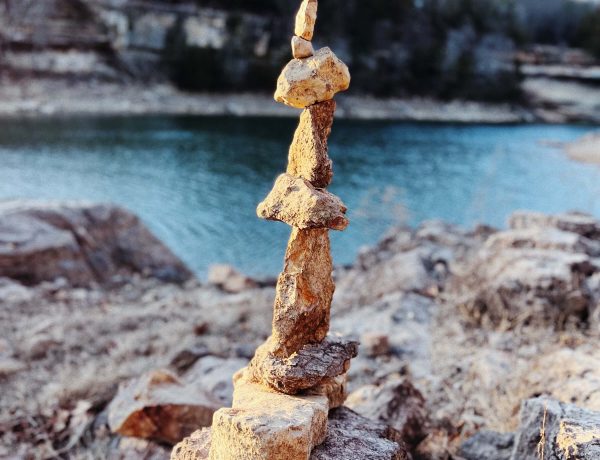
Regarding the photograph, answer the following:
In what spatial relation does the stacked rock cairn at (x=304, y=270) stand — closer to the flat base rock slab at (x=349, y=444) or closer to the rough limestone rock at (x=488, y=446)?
the flat base rock slab at (x=349, y=444)

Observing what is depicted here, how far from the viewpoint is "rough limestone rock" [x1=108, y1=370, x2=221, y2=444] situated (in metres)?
3.78

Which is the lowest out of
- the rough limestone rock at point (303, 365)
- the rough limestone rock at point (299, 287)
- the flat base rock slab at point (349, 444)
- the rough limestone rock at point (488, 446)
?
the rough limestone rock at point (488, 446)

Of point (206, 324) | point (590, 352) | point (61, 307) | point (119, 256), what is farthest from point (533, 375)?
point (119, 256)

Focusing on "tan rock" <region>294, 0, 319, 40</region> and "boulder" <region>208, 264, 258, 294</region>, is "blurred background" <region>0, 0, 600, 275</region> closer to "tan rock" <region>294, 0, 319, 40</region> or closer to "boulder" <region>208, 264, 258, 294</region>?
"boulder" <region>208, 264, 258, 294</region>

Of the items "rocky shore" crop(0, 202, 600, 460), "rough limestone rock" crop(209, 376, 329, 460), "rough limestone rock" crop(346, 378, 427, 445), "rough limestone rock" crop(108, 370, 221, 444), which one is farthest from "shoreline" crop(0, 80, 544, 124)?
"rough limestone rock" crop(209, 376, 329, 460)

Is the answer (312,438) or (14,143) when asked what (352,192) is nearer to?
(14,143)

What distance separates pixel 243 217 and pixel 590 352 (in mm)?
12214

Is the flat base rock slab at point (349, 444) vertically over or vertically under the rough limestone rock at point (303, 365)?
under

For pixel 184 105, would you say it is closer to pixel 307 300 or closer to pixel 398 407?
pixel 398 407

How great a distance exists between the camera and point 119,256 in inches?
396

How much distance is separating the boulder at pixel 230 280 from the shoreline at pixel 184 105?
72.8ft

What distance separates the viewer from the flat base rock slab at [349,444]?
2.54 metres

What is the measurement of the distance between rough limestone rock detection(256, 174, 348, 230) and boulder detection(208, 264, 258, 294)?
6.67 m

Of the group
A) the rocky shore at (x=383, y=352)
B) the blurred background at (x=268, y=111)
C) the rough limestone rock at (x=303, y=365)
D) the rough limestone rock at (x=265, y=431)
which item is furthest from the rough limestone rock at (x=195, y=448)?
the blurred background at (x=268, y=111)
